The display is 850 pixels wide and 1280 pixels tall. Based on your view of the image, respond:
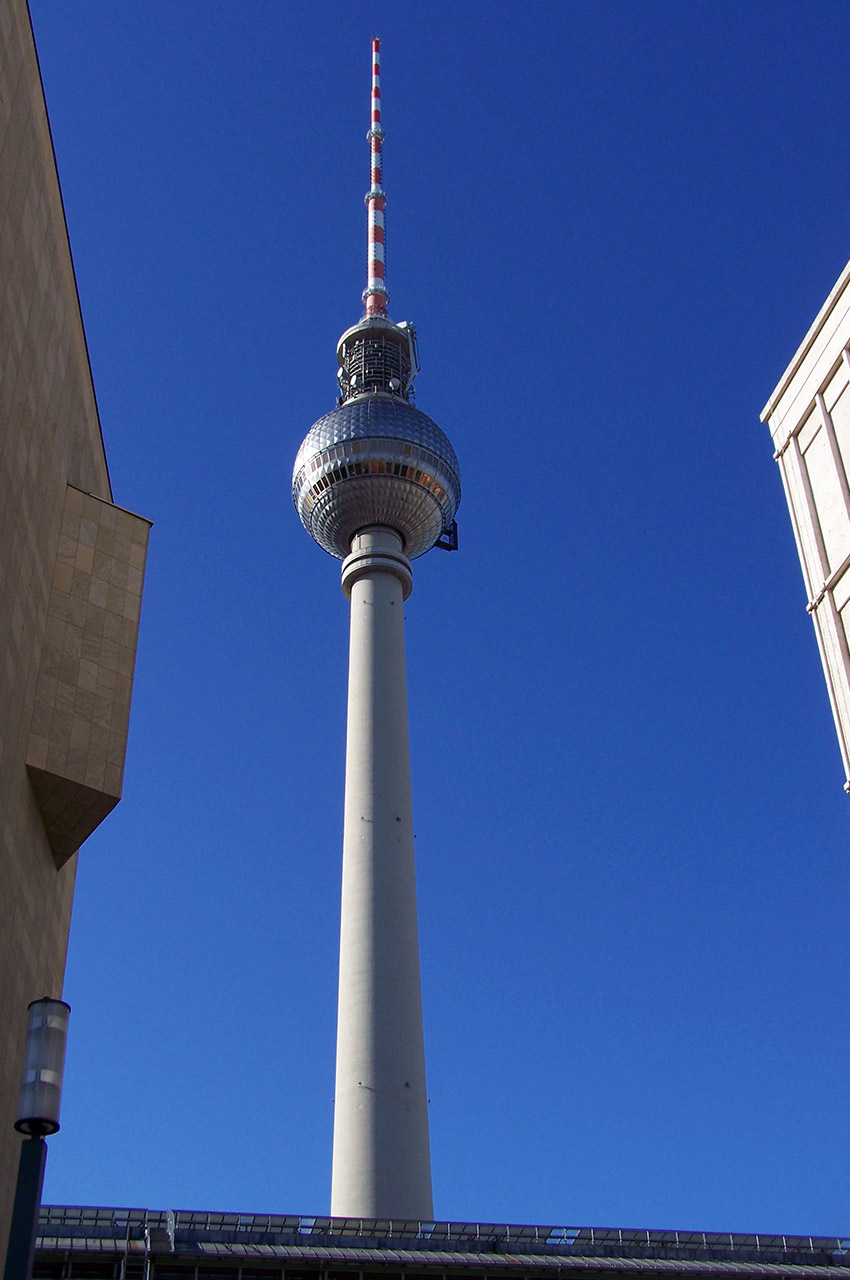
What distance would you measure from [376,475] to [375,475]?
0.25ft

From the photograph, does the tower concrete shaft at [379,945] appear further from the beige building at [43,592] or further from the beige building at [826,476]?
the beige building at [826,476]

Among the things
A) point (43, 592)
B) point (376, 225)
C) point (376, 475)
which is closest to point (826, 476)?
point (43, 592)

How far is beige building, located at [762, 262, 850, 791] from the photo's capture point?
21281 mm

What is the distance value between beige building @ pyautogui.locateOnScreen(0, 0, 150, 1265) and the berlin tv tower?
3643cm

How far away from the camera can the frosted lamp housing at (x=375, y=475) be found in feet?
339

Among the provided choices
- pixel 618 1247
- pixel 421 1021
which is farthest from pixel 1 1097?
pixel 421 1021

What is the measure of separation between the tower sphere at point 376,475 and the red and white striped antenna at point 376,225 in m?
11.6

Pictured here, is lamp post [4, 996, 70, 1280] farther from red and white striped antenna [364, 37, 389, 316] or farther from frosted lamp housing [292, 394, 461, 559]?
red and white striped antenna [364, 37, 389, 316]

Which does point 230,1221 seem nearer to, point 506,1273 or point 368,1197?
point 506,1273

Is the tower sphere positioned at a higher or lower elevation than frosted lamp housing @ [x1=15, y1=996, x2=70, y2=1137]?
higher

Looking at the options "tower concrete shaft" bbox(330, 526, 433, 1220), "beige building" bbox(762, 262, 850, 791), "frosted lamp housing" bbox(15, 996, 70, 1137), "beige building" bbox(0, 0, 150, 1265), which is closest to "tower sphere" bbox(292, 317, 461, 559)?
"tower concrete shaft" bbox(330, 526, 433, 1220)

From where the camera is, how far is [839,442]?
21844 mm

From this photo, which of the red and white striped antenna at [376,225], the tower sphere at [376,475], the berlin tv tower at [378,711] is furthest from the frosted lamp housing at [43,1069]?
the red and white striped antenna at [376,225]

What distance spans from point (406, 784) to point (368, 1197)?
26.2m
